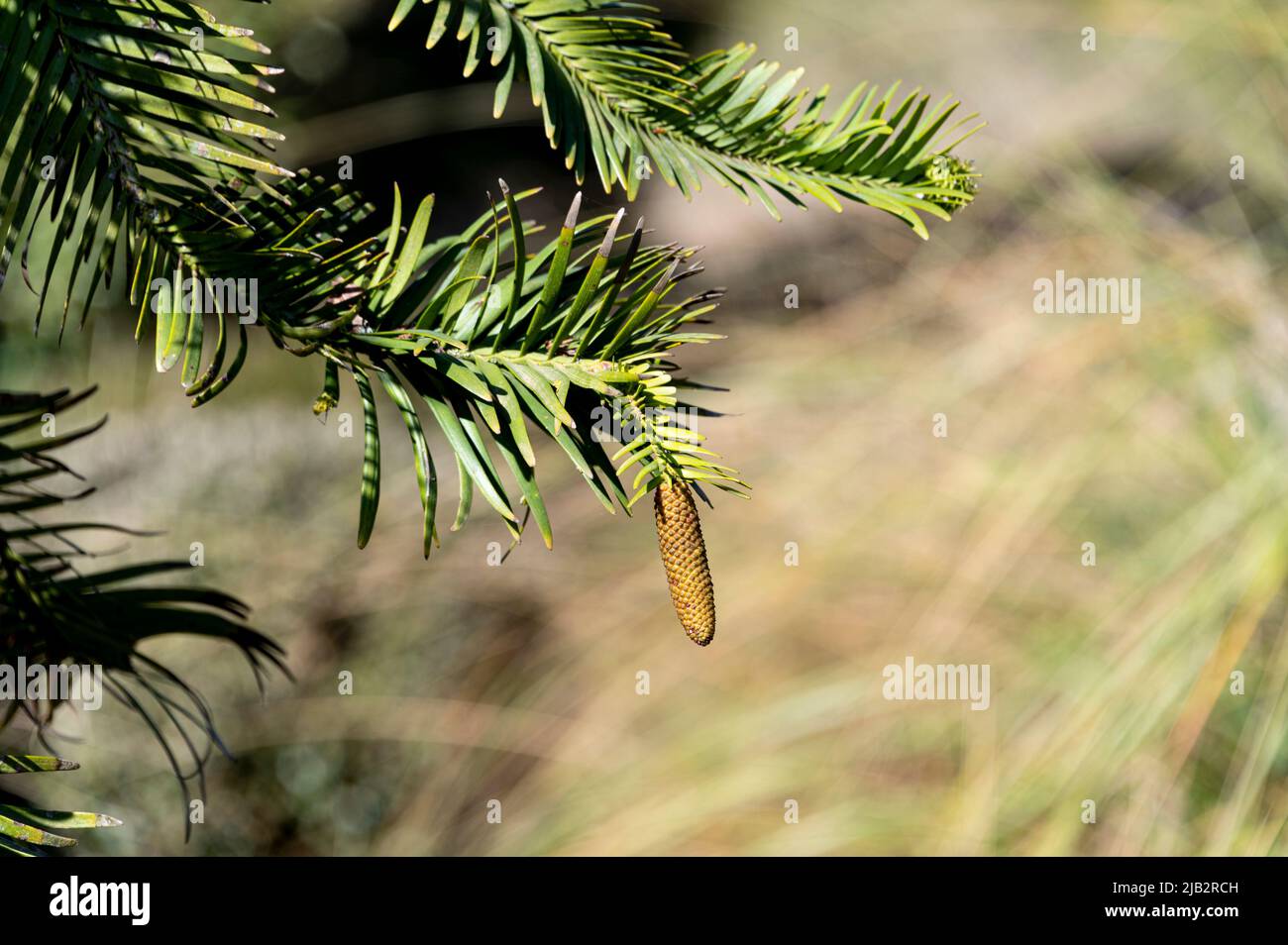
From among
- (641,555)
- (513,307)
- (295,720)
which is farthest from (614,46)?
(295,720)

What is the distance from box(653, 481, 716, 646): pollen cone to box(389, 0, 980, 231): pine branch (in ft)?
0.59

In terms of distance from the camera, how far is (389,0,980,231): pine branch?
0.59 meters

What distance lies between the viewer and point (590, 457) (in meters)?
0.53

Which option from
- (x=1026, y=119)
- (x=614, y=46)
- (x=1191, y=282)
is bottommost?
(x=614, y=46)

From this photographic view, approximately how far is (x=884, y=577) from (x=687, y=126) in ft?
4.86

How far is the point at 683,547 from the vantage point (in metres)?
0.52

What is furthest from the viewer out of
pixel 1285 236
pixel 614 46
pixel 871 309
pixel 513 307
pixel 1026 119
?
pixel 1026 119

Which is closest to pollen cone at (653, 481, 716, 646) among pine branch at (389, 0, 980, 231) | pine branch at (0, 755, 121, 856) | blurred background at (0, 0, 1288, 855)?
pine branch at (389, 0, 980, 231)

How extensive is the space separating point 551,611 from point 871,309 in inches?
39.1

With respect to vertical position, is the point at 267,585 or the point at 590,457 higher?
the point at 590,457

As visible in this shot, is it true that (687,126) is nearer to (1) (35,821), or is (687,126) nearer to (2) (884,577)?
(1) (35,821)

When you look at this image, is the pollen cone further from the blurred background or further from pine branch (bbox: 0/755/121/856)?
the blurred background

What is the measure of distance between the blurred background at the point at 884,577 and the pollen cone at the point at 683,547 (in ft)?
4.15

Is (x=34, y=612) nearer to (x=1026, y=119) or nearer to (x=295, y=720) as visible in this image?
(x=295, y=720)
